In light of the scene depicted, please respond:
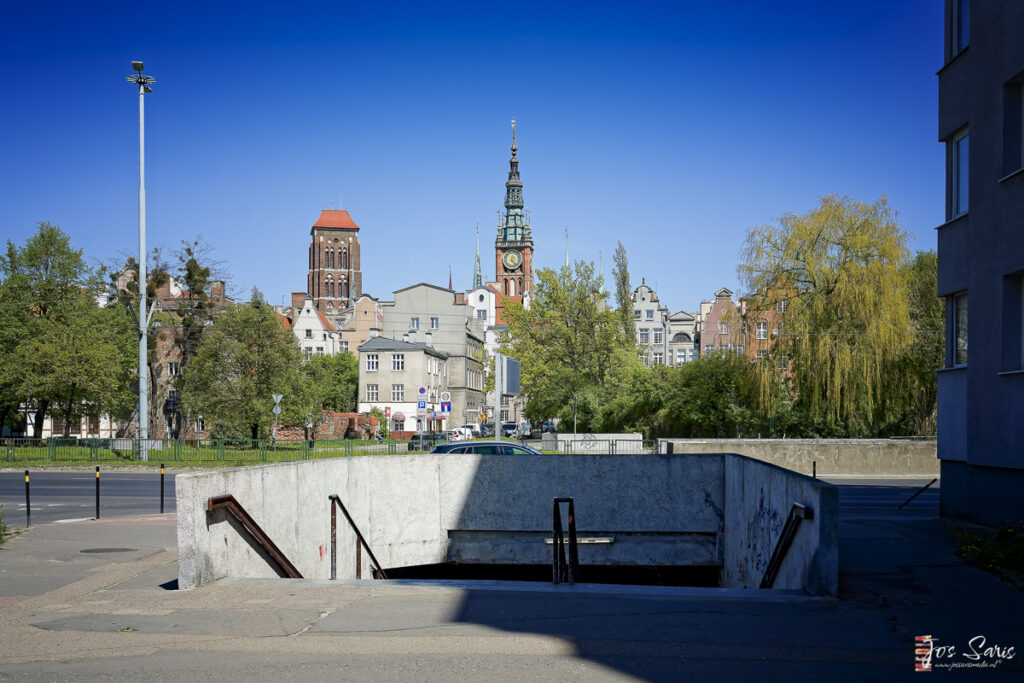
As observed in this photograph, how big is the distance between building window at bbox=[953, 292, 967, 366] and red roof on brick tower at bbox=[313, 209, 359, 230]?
511ft

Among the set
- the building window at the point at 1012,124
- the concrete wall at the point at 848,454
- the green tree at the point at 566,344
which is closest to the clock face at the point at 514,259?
the green tree at the point at 566,344

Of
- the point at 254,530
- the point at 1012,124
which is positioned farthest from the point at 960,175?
the point at 254,530

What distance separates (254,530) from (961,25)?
49.9 ft

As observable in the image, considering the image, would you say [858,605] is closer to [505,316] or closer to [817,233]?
[817,233]

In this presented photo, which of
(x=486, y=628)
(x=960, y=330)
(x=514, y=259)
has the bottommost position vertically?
(x=486, y=628)

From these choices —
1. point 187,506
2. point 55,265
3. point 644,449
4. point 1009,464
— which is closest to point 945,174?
point 1009,464

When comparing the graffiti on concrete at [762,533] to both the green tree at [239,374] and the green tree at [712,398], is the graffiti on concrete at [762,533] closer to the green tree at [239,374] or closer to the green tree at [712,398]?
the green tree at [712,398]

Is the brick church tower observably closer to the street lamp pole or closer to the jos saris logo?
the street lamp pole

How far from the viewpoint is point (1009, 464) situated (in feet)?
45.4

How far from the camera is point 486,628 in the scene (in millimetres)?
7824

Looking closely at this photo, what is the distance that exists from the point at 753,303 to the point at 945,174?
79.7ft

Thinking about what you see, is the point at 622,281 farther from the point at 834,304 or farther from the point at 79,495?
the point at 79,495

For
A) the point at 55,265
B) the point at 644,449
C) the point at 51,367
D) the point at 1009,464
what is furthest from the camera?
the point at 55,265

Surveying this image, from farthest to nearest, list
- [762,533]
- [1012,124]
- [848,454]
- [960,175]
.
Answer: [848,454] → [960,175] → [1012,124] → [762,533]
